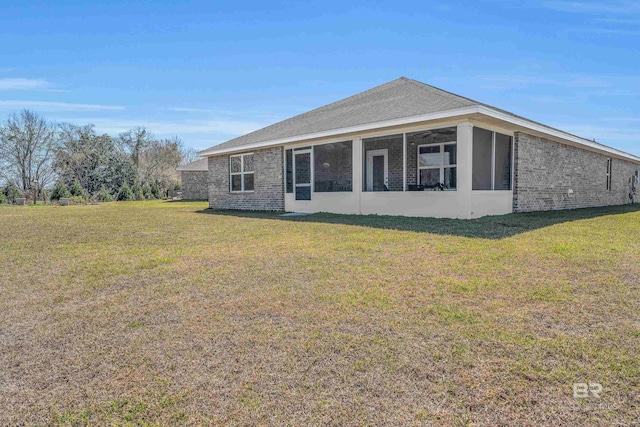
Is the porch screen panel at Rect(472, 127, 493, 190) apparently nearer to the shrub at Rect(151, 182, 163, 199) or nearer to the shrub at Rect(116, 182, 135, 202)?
the shrub at Rect(116, 182, 135, 202)

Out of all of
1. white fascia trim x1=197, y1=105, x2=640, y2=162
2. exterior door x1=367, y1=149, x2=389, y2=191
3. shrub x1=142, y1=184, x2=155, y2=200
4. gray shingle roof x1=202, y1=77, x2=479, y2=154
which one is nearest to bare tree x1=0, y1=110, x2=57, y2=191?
shrub x1=142, y1=184, x2=155, y2=200

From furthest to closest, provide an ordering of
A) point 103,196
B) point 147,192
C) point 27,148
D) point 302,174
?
point 147,192 < point 103,196 < point 27,148 < point 302,174

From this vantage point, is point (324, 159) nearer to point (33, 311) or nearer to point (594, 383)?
point (33, 311)

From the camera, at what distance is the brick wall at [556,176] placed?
11.1 metres

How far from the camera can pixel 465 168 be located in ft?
30.2

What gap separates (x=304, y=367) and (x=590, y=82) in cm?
2190

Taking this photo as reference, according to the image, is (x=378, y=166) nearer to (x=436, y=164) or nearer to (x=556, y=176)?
(x=436, y=164)

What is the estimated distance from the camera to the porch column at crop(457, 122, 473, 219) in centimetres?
911

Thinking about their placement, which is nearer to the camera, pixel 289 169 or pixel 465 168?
pixel 465 168

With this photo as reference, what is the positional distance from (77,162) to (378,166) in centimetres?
2627

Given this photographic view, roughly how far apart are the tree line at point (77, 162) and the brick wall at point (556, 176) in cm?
2630

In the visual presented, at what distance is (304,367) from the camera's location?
2.36 metres

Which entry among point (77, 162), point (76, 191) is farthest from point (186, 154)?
point (76, 191)

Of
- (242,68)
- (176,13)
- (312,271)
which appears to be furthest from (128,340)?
(242,68)
